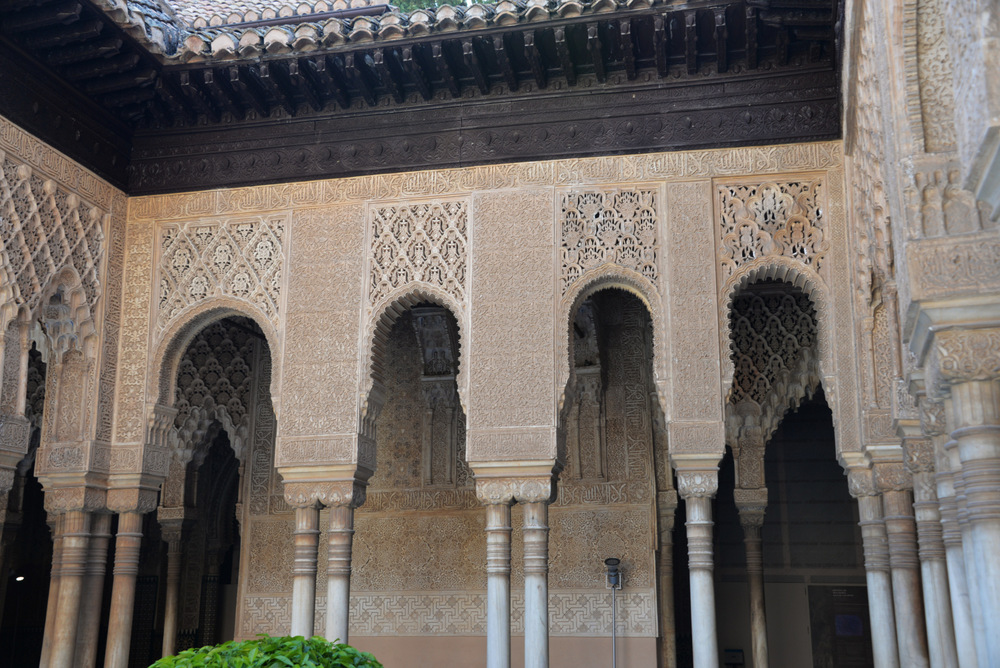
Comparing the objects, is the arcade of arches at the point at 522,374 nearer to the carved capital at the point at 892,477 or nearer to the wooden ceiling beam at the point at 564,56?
the carved capital at the point at 892,477

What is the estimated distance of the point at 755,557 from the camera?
9484mm

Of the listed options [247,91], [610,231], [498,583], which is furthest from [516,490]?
[247,91]

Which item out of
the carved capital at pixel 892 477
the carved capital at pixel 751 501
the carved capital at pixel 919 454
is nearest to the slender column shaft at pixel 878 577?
the carved capital at pixel 892 477

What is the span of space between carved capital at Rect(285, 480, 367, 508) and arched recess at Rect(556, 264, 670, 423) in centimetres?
161

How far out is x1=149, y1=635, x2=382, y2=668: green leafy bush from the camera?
294 cm

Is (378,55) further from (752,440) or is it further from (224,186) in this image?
(752,440)

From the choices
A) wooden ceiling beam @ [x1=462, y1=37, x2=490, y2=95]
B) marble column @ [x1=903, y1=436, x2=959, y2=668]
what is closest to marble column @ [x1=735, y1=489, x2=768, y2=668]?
marble column @ [x1=903, y1=436, x2=959, y2=668]

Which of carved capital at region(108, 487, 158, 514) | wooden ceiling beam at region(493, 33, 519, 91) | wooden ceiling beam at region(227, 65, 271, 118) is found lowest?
carved capital at region(108, 487, 158, 514)

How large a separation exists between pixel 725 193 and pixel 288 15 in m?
4.31

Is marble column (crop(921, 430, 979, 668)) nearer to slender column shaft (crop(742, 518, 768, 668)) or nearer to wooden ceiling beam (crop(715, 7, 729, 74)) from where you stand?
wooden ceiling beam (crop(715, 7, 729, 74))

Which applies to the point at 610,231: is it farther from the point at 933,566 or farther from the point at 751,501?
the point at 751,501

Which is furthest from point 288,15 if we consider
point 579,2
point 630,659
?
point 630,659

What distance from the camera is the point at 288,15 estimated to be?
8922 millimetres

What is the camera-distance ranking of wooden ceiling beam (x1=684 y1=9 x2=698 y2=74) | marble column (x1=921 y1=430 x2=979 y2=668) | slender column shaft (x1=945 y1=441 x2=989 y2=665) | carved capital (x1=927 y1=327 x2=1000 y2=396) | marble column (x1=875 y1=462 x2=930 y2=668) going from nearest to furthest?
carved capital (x1=927 y1=327 x2=1000 y2=396) < slender column shaft (x1=945 y1=441 x2=989 y2=665) < marble column (x1=921 y1=430 x2=979 y2=668) < marble column (x1=875 y1=462 x2=930 y2=668) < wooden ceiling beam (x1=684 y1=9 x2=698 y2=74)
